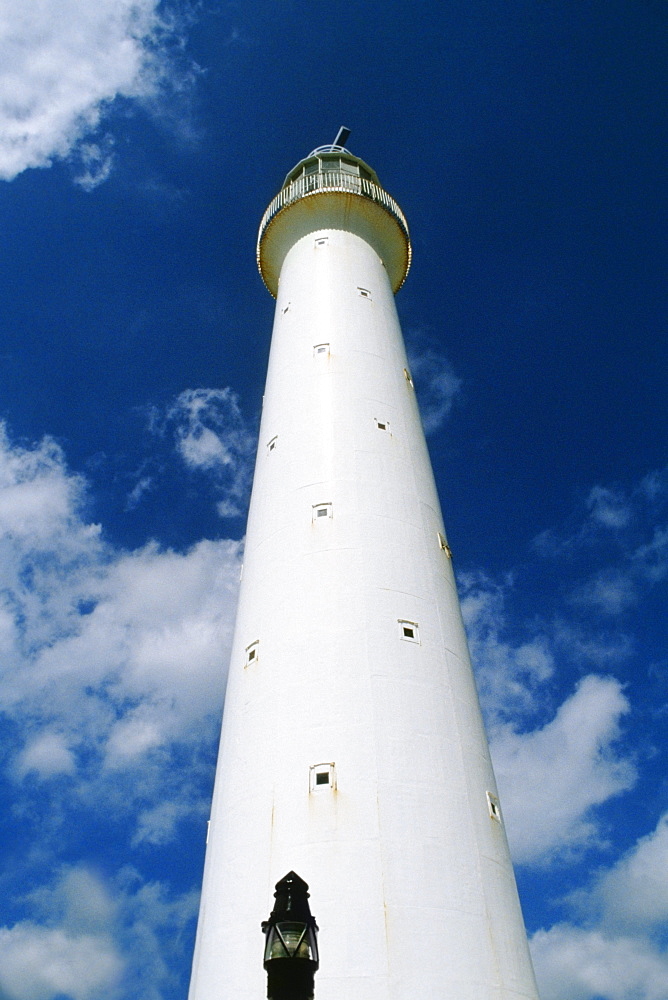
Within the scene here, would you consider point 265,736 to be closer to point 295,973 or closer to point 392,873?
point 392,873

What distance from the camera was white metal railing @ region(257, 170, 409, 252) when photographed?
90.6ft

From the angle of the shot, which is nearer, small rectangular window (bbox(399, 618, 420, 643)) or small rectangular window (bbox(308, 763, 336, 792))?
small rectangular window (bbox(308, 763, 336, 792))

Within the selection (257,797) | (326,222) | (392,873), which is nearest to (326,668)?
(257,797)

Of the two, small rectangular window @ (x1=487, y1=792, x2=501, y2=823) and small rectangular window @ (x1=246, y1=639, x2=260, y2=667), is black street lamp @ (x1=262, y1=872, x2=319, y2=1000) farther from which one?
small rectangular window @ (x1=246, y1=639, x2=260, y2=667)

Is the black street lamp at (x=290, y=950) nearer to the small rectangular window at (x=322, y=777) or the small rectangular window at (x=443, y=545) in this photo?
the small rectangular window at (x=322, y=777)

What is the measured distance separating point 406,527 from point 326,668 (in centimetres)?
448

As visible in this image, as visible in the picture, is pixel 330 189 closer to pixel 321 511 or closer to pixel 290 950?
pixel 321 511

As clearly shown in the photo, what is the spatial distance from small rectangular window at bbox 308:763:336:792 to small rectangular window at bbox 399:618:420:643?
3.26 m

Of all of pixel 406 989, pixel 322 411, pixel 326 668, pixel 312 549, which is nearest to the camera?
pixel 406 989

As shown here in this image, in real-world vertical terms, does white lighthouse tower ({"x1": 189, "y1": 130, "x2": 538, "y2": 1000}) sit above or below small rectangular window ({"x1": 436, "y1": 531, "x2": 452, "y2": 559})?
below

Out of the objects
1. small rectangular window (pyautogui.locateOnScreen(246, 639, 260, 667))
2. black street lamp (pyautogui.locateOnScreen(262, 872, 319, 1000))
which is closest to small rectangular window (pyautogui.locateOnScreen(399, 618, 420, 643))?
small rectangular window (pyautogui.locateOnScreen(246, 639, 260, 667))

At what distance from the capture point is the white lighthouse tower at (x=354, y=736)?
11086 mm

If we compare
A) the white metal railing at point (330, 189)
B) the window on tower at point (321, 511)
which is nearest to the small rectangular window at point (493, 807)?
the window on tower at point (321, 511)

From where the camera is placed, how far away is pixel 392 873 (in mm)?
11438
